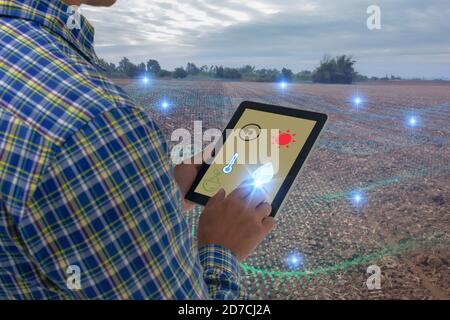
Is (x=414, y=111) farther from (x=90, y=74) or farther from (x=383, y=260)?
(x=90, y=74)

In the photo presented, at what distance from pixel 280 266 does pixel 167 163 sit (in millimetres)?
1608

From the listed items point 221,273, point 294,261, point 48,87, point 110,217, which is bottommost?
point 294,261

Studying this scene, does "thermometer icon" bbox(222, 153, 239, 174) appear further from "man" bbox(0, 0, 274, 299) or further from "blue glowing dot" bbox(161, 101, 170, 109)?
"blue glowing dot" bbox(161, 101, 170, 109)

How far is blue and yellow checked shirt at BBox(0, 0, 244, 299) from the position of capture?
33 cm

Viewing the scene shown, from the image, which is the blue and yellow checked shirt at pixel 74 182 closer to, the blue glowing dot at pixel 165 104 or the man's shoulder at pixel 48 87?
the man's shoulder at pixel 48 87

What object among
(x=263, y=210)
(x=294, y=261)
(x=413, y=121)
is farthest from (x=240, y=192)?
(x=413, y=121)

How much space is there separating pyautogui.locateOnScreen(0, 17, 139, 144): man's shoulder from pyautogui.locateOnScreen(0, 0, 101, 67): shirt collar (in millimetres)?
15

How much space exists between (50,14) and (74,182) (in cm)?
17

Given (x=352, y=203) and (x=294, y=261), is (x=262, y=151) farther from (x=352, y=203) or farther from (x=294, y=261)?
(x=352, y=203)

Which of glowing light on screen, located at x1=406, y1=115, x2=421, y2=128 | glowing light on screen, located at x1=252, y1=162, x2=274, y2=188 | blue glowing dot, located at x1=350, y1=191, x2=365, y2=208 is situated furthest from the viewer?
glowing light on screen, located at x1=406, y1=115, x2=421, y2=128

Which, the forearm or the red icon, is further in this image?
the red icon

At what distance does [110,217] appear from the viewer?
35 cm

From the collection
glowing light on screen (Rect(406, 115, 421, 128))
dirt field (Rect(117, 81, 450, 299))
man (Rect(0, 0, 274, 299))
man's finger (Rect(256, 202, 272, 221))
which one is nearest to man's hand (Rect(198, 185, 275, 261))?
man's finger (Rect(256, 202, 272, 221))
